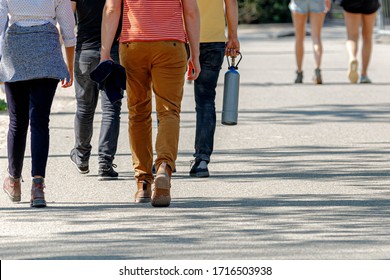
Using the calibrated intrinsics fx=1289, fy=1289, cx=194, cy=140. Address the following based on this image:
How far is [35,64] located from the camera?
336 inches

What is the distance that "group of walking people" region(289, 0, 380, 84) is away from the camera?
17.8 meters

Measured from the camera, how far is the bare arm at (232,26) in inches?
388

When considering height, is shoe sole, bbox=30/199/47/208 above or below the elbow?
below

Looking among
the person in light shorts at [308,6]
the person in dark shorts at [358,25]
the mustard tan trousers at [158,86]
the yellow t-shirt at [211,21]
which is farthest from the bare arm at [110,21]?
the person in dark shorts at [358,25]

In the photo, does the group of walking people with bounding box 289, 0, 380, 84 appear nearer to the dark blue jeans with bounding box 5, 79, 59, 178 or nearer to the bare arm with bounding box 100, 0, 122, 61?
the bare arm with bounding box 100, 0, 122, 61

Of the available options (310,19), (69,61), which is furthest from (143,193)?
(310,19)

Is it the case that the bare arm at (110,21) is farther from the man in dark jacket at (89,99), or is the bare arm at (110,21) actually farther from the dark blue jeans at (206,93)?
the dark blue jeans at (206,93)

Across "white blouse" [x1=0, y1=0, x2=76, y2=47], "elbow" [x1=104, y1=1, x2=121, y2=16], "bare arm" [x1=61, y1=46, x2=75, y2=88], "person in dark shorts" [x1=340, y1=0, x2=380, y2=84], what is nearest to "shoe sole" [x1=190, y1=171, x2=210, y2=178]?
"bare arm" [x1=61, y1=46, x2=75, y2=88]

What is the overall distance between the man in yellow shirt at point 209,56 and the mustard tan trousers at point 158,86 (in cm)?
119

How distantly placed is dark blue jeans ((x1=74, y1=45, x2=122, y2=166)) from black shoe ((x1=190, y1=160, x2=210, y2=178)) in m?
0.64

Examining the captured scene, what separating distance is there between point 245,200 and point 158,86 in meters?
1.00
